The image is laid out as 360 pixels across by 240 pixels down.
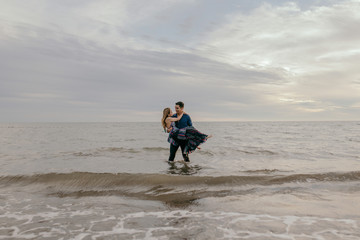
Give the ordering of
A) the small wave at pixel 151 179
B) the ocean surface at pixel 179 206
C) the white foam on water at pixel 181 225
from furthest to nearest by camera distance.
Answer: the small wave at pixel 151 179 < the ocean surface at pixel 179 206 < the white foam on water at pixel 181 225

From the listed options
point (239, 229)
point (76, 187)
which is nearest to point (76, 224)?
point (239, 229)

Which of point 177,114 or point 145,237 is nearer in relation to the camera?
point 145,237

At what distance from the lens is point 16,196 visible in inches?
235

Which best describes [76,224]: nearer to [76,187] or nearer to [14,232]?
[14,232]

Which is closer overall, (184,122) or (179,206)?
(179,206)

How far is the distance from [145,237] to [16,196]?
4295 millimetres

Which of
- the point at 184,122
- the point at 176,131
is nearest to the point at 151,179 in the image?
the point at 176,131

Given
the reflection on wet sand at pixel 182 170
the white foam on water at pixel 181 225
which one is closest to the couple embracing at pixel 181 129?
the reflection on wet sand at pixel 182 170

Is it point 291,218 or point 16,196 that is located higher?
point 291,218

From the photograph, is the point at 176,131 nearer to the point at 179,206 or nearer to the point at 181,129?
the point at 181,129

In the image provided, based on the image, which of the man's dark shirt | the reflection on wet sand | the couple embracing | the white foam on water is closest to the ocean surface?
the white foam on water

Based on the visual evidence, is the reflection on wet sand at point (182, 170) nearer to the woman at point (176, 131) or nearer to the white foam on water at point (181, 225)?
the woman at point (176, 131)

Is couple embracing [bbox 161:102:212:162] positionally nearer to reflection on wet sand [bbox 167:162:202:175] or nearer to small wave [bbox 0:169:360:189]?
reflection on wet sand [bbox 167:162:202:175]

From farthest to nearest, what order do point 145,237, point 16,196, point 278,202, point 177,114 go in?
point 177,114 → point 16,196 → point 278,202 → point 145,237
